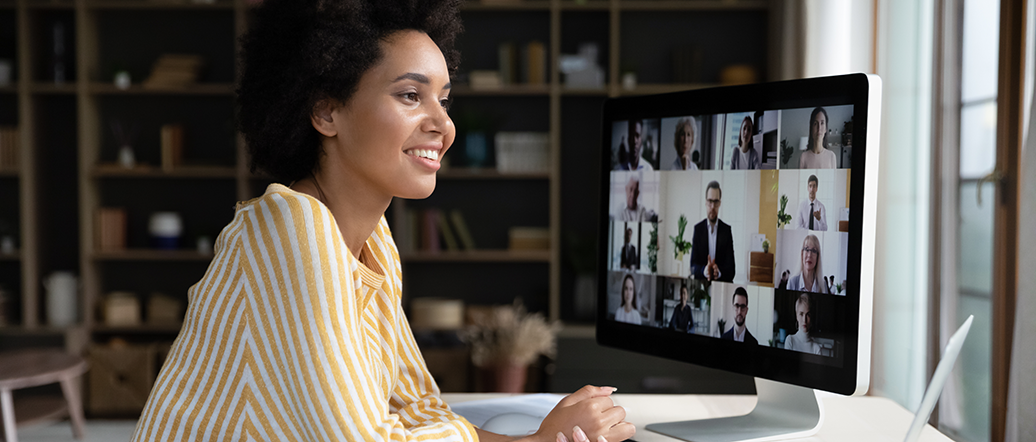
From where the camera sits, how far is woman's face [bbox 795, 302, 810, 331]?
3.18 ft

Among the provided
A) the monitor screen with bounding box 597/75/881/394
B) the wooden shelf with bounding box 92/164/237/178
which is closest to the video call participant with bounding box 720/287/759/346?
the monitor screen with bounding box 597/75/881/394

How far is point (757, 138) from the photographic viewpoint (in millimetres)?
1027

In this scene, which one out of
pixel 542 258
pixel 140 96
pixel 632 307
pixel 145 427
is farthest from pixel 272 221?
pixel 140 96

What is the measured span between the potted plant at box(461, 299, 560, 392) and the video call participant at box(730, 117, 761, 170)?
2468 millimetres

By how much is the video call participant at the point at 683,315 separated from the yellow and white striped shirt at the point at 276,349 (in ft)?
1.31

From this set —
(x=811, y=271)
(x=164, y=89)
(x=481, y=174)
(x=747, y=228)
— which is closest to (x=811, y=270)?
(x=811, y=271)

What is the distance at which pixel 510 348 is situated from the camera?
3.43 metres

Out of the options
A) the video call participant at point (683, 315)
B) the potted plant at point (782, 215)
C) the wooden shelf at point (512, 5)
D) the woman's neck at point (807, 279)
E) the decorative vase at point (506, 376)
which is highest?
the wooden shelf at point (512, 5)

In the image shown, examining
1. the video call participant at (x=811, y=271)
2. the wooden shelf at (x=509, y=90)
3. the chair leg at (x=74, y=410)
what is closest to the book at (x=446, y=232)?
the wooden shelf at (x=509, y=90)

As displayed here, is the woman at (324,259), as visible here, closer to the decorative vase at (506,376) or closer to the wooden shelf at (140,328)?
the decorative vase at (506,376)

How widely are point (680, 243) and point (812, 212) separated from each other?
21 centimetres

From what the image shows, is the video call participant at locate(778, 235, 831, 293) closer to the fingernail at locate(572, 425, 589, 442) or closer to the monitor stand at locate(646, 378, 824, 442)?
the monitor stand at locate(646, 378, 824, 442)

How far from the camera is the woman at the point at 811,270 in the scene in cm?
96

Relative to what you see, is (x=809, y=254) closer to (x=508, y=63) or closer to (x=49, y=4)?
(x=508, y=63)
